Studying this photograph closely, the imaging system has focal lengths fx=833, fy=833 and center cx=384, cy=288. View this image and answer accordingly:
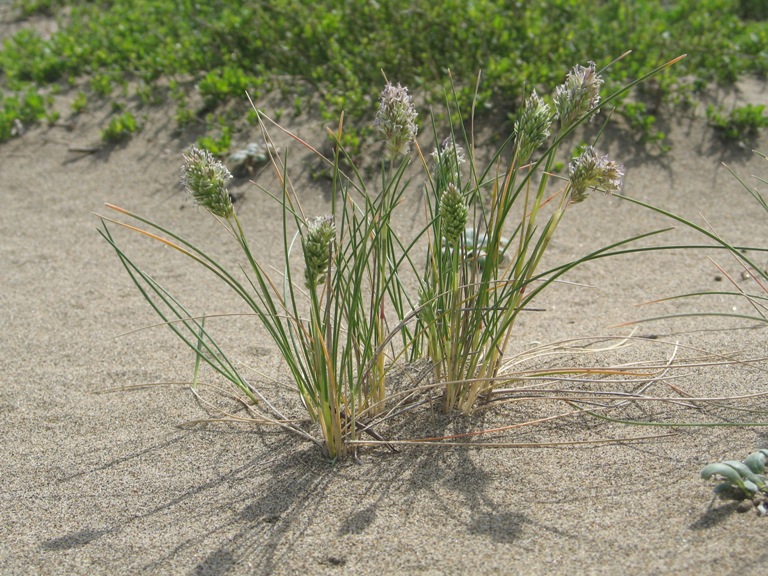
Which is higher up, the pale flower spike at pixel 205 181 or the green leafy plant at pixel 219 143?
the green leafy plant at pixel 219 143

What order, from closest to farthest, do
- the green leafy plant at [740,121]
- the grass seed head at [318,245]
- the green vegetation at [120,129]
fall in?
the grass seed head at [318,245] → the green leafy plant at [740,121] → the green vegetation at [120,129]

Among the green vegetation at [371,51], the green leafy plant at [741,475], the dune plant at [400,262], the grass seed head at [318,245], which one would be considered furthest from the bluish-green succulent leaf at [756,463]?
the green vegetation at [371,51]

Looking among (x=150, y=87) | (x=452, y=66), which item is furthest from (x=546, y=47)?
(x=150, y=87)

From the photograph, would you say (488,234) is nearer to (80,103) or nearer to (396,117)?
(396,117)

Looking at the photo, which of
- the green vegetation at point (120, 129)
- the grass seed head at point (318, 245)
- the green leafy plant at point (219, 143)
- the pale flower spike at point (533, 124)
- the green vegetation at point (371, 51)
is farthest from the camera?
the green vegetation at point (120, 129)

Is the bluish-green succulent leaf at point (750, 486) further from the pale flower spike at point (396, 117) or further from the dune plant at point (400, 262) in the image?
the pale flower spike at point (396, 117)

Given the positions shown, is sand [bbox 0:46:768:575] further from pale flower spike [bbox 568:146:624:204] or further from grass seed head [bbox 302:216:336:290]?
pale flower spike [bbox 568:146:624:204]

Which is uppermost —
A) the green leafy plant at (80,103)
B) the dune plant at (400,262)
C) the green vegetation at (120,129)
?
the green leafy plant at (80,103)

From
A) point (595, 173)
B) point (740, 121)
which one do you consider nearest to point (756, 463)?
point (595, 173)
